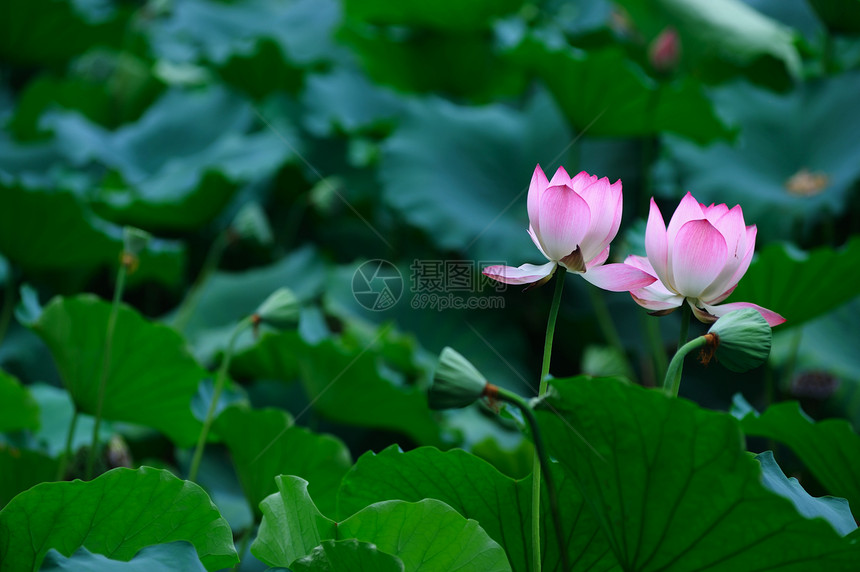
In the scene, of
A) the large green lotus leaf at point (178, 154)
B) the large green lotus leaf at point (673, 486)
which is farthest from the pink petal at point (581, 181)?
the large green lotus leaf at point (178, 154)

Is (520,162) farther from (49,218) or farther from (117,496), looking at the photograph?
(117,496)

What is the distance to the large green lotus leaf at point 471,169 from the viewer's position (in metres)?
1.30

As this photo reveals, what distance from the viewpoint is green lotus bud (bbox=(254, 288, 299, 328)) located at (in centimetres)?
63

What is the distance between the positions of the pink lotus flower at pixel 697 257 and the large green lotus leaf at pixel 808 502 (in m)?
0.11

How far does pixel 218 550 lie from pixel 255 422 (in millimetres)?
249

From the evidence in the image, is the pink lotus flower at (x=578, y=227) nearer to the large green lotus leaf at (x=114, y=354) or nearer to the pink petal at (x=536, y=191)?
the pink petal at (x=536, y=191)

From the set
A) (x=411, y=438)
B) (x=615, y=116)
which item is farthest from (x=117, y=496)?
(x=615, y=116)

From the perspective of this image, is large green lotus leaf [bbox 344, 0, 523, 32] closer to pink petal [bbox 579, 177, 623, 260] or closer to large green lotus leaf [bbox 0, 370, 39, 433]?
large green lotus leaf [bbox 0, 370, 39, 433]

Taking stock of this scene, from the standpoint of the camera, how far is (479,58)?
5.49 ft

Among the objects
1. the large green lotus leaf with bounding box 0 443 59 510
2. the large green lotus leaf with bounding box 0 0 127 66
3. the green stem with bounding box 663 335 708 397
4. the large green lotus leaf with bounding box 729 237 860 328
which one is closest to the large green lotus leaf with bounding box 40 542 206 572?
the green stem with bounding box 663 335 708 397

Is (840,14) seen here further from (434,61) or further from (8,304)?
(8,304)

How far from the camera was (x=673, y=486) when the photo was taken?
38 cm

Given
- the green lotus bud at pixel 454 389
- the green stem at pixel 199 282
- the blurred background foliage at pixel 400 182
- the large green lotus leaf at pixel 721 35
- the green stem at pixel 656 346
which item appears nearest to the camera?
the green lotus bud at pixel 454 389

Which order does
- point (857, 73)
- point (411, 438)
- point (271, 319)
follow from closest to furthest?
point (271, 319) → point (411, 438) → point (857, 73)
